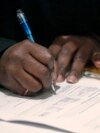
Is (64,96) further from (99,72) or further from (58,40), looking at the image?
(58,40)

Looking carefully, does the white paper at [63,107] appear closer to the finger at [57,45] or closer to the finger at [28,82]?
the finger at [28,82]

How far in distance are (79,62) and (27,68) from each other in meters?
0.21

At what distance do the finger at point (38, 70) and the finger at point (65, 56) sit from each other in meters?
0.11

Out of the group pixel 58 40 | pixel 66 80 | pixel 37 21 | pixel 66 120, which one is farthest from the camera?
pixel 37 21

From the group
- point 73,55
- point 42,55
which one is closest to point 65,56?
point 73,55

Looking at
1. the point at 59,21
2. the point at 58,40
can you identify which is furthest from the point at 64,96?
the point at 59,21

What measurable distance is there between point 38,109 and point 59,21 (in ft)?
1.54

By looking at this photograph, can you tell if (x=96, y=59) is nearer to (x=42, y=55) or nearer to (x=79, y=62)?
(x=79, y=62)

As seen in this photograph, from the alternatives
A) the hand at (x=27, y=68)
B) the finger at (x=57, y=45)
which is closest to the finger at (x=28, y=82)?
the hand at (x=27, y=68)

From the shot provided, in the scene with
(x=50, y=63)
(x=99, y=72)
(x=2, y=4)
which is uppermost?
(x=2, y=4)

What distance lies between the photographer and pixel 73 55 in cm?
94

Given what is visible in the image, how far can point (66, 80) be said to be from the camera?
0.84m

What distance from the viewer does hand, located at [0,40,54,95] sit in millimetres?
735

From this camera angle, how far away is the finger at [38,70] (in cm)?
73
